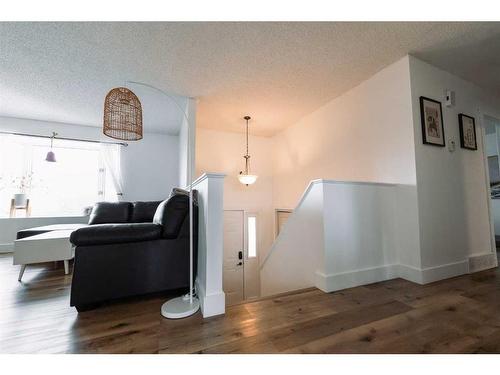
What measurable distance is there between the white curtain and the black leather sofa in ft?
10.6

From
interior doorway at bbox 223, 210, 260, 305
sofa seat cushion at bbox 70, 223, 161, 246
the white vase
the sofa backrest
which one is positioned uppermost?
the white vase

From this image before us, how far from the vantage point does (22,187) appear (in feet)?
13.1

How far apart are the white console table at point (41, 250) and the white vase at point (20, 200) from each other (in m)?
2.28

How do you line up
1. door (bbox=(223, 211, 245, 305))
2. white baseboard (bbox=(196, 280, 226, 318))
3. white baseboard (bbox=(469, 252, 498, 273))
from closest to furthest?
white baseboard (bbox=(196, 280, 226, 318)) → white baseboard (bbox=(469, 252, 498, 273)) → door (bbox=(223, 211, 245, 305))

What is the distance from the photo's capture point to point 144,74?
2.59 meters

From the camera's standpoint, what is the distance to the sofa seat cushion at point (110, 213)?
3.48 m

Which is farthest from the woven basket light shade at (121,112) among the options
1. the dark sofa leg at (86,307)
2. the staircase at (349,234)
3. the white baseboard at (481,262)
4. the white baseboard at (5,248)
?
the white baseboard at (481,262)

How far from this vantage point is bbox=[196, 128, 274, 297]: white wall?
4562 mm

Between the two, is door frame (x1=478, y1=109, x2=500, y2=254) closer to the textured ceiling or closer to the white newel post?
the textured ceiling

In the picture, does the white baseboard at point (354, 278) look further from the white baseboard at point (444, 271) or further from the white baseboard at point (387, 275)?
the white baseboard at point (444, 271)

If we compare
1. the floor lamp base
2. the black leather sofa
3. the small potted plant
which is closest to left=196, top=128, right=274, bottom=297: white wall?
the black leather sofa

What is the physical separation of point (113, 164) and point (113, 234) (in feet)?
11.6
